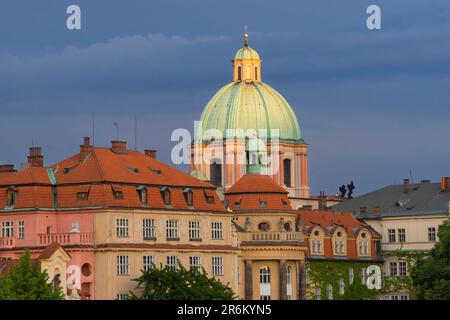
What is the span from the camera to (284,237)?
398 ft

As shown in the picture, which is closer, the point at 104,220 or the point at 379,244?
the point at 104,220

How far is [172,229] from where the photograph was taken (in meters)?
109

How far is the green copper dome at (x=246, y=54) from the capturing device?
164 meters

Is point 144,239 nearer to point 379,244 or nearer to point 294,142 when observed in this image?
point 379,244

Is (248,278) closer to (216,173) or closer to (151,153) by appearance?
(151,153)

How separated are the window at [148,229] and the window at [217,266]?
5.90 m

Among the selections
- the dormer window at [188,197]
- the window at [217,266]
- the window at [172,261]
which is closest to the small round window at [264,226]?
the window at [217,266]

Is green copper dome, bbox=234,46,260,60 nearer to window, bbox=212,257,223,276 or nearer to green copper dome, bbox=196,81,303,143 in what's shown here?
green copper dome, bbox=196,81,303,143

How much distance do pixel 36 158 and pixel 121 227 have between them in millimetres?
9038

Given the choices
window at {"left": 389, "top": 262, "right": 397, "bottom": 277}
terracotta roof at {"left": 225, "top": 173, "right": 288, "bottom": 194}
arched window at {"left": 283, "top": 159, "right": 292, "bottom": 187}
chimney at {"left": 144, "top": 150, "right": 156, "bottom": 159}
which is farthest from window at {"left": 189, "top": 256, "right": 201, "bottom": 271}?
arched window at {"left": 283, "top": 159, "right": 292, "bottom": 187}

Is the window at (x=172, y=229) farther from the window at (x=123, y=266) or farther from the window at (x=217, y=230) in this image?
the window at (x=123, y=266)

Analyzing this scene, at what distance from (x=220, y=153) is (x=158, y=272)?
61.1m

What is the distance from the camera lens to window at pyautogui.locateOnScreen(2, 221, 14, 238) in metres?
107
